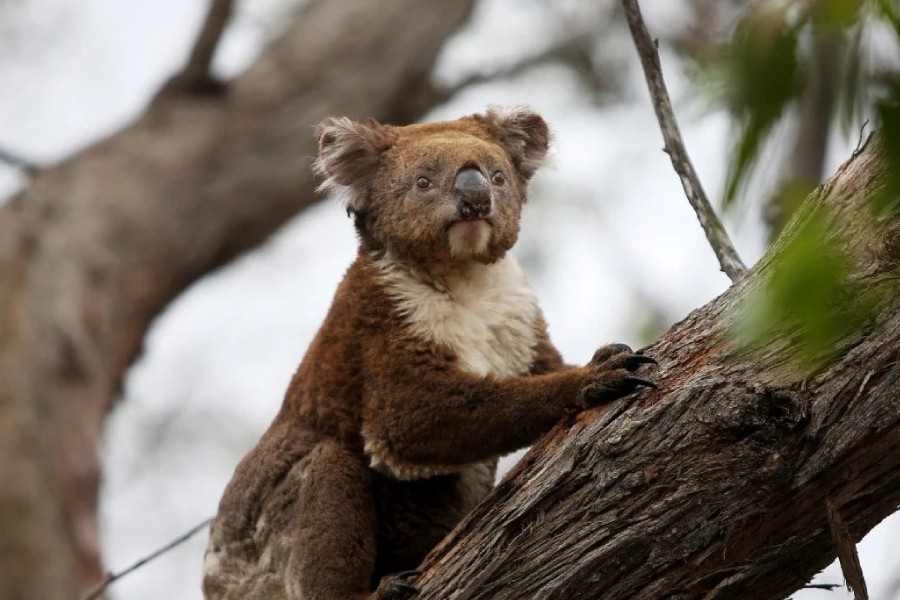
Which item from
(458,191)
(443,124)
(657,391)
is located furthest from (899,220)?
(443,124)

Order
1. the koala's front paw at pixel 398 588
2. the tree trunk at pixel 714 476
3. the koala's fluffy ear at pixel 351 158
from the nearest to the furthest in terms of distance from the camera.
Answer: the tree trunk at pixel 714 476 → the koala's front paw at pixel 398 588 → the koala's fluffy ear at pixel 351 158

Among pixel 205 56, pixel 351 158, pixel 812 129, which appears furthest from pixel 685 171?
pixel 205 56

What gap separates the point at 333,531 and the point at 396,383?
66cm

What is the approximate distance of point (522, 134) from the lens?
5.76 metres

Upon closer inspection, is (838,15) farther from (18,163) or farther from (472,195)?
(18,163)

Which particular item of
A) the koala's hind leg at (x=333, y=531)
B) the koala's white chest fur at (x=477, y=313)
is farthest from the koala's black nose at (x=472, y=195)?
the koala's hind leg at (x=333, y=531)

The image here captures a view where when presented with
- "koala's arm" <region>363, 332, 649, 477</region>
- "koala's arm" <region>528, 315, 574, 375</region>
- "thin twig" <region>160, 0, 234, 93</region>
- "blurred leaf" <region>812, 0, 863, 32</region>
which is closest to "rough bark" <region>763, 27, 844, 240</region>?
"blurred leaf" <region>812, 0, 863, 32</region>

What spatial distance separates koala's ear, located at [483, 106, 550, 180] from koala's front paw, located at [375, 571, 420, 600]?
2.23 metres

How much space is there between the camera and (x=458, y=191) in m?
5.06

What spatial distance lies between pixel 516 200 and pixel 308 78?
785cm

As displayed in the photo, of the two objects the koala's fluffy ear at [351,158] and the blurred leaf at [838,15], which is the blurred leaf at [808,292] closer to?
the blurred leaf at [838,15]

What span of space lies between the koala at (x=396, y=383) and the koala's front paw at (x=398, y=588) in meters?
0.03

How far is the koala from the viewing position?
4.72 metres

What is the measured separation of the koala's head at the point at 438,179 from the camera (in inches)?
201
